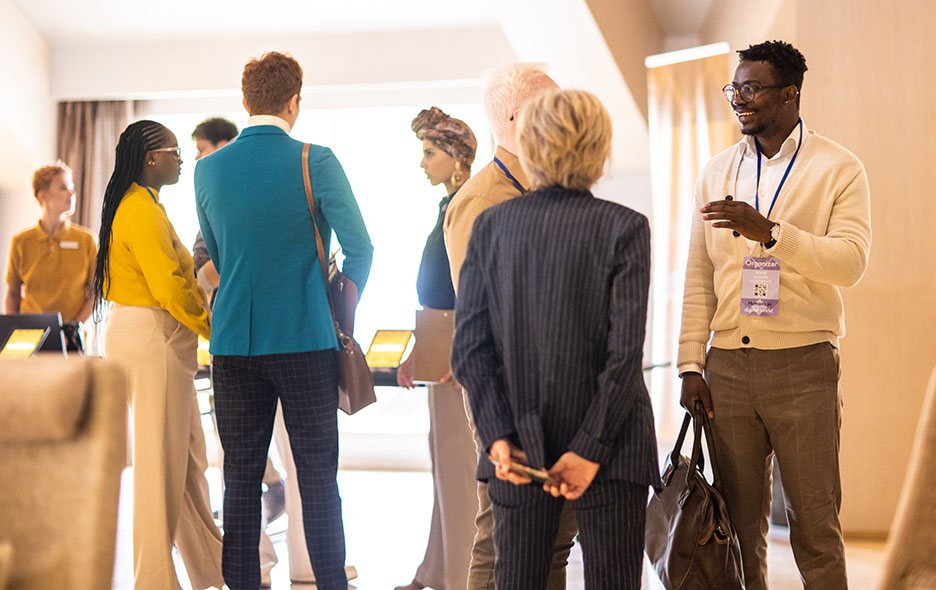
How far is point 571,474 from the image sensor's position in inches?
60.4

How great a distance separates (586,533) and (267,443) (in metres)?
1.18

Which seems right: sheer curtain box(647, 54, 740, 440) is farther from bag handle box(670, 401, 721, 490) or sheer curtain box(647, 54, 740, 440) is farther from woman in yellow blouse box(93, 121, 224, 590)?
woman in yellow blouse box(93, 121, 224, 590)

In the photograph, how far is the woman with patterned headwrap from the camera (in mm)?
2664

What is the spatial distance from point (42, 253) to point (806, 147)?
4187mm

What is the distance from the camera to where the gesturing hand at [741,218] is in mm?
1905

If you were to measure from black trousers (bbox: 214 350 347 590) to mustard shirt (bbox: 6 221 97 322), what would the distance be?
2859 millimetres

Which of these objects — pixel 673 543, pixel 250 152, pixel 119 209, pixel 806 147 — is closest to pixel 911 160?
pixel 806 147

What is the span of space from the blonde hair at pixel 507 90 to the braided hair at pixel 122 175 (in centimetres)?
120

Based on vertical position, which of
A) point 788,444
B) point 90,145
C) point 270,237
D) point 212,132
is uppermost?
point 90,145

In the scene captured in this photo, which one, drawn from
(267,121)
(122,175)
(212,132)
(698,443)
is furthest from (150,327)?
(698,443)

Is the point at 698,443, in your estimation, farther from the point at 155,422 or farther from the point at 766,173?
the point at 155,422

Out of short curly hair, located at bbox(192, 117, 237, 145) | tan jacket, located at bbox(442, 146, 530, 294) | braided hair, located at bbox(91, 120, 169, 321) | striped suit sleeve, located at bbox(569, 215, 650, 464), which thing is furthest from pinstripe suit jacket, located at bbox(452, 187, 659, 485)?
short curly hair, located at bbox(192, 117, 237, 145)

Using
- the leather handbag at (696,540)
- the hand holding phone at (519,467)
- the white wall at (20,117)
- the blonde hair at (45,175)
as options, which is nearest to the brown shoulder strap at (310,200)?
the hand holding phone at (519,467)

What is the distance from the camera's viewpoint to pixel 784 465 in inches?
80.6
